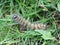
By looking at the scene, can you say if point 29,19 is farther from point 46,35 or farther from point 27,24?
point 46,35

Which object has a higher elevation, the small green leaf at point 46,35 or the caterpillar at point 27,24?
the caterpillar at point 27,24

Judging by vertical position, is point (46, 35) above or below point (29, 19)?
below

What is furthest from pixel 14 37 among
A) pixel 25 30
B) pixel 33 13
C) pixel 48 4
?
pixel 48 4

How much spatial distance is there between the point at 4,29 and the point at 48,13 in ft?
1.52

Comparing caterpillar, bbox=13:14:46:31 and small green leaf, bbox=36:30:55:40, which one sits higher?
caterpillar, bbox=13:14:46:31

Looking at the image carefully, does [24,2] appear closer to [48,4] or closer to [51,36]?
[48,4]

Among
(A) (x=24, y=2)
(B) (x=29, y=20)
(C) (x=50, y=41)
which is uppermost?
(A) (x=24, y=2)

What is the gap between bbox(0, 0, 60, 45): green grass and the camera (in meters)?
2.30

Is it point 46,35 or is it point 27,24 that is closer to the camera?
point 46,35

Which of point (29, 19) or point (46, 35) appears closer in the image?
point (46, 35)

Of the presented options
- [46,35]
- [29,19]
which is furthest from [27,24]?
[46,35]

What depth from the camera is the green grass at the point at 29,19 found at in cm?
230

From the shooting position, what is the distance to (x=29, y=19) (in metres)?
2.44

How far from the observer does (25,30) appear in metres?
2.40
